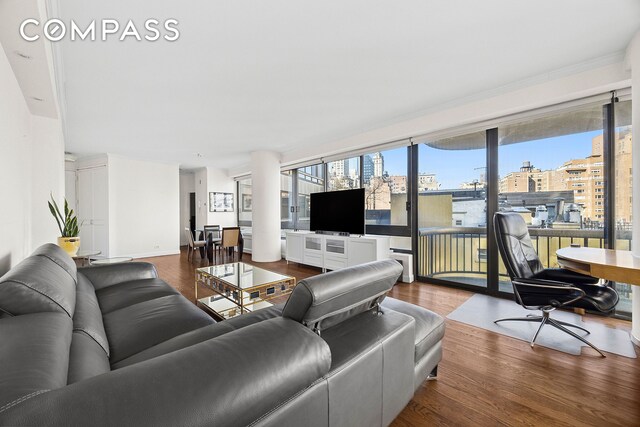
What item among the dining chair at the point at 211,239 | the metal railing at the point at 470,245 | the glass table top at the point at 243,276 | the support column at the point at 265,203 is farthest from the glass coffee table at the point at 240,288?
the dining chair at the point at 211,239

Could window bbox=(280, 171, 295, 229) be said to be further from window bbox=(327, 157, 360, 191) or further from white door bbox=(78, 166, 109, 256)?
white door bbox=(78, 166, 109, 256)

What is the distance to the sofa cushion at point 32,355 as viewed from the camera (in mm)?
522

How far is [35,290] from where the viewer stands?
3.56 feet

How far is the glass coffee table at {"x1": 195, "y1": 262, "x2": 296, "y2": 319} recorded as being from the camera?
236 centimetres

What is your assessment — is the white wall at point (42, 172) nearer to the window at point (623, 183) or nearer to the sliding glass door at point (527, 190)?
the sliding glass door at point (527, 190)

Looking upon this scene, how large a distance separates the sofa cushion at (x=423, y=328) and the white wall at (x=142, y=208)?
6.75 meters

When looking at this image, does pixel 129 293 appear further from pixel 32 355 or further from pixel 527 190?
pixel 527 190

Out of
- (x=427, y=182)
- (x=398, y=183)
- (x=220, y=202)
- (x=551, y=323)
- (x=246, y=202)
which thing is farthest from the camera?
(x=246, y=202)

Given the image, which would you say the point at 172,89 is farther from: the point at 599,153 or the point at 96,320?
the point at 599,153

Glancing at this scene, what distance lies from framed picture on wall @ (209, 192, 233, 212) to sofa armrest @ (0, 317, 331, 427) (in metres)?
7.38

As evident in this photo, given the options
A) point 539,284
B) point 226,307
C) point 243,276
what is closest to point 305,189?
point 243,276

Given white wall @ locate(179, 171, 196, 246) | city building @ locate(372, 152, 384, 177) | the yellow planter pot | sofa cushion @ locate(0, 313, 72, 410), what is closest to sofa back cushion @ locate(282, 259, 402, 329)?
sofa cushion @ locate(0, 313, 72, 410)

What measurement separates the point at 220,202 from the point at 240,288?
594cm

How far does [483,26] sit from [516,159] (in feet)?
5.90
